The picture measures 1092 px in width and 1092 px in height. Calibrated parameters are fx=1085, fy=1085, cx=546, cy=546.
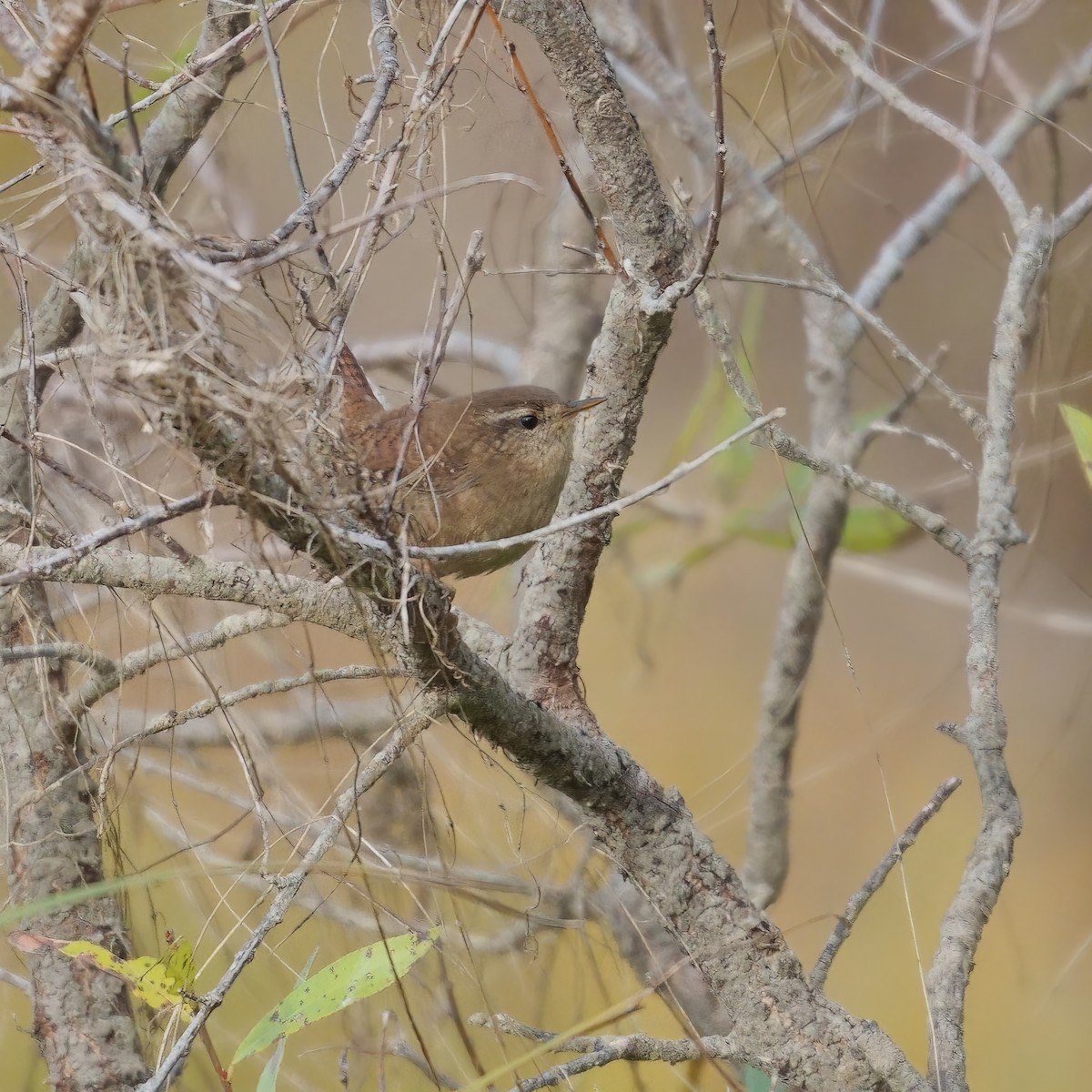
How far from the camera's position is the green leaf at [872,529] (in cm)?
224

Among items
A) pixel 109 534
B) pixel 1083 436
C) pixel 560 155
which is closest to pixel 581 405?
pixel 560 155

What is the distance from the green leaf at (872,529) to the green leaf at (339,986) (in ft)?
5.06

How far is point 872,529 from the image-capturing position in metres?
2.26

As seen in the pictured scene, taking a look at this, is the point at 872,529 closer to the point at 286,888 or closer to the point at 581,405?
the point at 581,405

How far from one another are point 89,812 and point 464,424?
73 cm

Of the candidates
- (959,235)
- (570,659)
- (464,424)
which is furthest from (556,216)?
(570,659)

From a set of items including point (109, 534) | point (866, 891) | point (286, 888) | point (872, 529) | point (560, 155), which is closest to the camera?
point (109, 534)

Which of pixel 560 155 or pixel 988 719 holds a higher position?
pixel 560 155

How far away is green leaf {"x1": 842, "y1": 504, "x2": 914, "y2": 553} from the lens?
7.36 feet

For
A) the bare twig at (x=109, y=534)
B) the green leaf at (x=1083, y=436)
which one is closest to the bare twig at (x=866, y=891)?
the green leaf at (x=1083, y=436)

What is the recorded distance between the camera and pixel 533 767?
1.04 metres

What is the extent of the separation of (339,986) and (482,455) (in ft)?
2.12

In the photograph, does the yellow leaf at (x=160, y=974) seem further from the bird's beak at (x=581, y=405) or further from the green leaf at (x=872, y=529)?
the green leaf at (x=872, y=529)

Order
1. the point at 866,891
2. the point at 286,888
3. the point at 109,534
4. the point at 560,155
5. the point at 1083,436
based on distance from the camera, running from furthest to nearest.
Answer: the point at 1083,436 < the point at 866,891 < the point at 560,155 < the point at 286,888 < the point at 109,534
